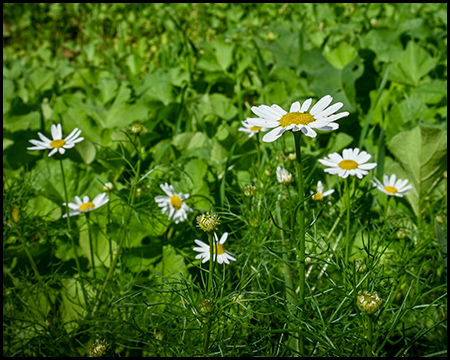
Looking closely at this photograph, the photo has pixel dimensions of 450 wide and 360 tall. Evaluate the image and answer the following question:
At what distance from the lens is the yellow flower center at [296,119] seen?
0.69m

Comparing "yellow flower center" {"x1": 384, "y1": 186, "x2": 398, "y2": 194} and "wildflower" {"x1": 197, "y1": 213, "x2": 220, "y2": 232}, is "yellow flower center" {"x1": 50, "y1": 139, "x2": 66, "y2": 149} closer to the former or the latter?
"wildflower" {"x1": 197, "y1": 213, "x2": 220, "y2": 232}

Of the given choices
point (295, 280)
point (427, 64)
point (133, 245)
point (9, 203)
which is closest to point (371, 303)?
point (295, 280)

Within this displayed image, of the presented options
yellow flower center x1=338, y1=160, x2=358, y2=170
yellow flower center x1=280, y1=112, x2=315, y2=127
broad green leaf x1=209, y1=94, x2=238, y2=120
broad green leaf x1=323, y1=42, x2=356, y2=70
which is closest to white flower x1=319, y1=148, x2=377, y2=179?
yellow flower center x1=338, y1=160, x2=358, y2=170

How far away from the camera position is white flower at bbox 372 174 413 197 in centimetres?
124

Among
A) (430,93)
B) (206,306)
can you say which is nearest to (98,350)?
(206,306)

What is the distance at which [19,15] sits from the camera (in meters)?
3.72

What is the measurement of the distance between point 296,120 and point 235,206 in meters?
0.49

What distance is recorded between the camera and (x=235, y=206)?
1152mm

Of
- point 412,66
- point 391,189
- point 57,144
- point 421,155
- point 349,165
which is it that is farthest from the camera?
point 412,66

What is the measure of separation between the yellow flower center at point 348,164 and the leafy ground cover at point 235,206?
0.18 feet

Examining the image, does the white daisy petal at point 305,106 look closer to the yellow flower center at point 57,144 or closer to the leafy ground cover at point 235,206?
the leafy ground cover at point 235,206

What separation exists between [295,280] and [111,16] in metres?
3.18

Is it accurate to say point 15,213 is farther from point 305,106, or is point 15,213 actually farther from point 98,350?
point 305,106

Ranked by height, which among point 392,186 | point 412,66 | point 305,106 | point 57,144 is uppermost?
point 305,106
